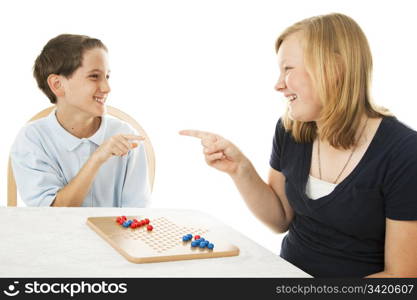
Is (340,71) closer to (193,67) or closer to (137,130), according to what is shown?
(137,130)

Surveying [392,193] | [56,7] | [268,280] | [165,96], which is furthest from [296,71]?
[56,7]

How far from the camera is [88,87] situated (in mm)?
1651

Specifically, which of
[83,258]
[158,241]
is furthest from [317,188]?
[83,258]

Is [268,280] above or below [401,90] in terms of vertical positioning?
below

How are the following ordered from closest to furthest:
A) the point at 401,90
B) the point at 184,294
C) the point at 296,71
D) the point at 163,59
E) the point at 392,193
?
the point at 184,294, the point at 392,193, the point at 296,71, the point at 163,59, the point at 401,90

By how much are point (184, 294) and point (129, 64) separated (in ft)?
6.07

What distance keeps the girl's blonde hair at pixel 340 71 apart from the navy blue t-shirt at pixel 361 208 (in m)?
0.07

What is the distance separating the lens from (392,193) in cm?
112

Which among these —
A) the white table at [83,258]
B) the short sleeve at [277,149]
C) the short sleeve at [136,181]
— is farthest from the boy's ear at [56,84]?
the short sleeve at [277,149]

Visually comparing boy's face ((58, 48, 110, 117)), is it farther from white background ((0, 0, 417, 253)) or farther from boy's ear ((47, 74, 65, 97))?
white background ((0, 0, 417, 253))

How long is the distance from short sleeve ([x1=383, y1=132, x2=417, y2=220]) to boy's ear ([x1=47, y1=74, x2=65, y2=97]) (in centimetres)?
116

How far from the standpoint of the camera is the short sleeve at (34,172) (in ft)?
4.92

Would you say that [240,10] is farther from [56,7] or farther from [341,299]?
[341,299]

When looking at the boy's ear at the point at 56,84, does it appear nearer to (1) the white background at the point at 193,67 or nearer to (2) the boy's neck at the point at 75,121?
(2) the boy's neck at the point at 75,121
